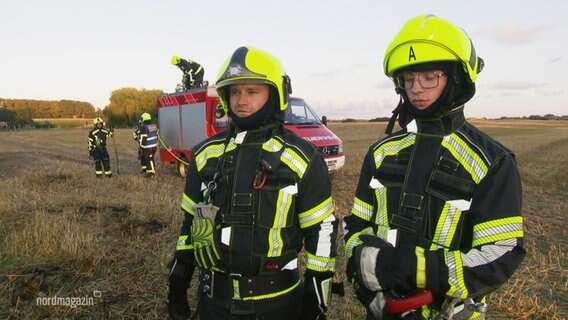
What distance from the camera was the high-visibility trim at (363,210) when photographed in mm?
2117

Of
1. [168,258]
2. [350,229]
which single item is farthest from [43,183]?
[350,229]

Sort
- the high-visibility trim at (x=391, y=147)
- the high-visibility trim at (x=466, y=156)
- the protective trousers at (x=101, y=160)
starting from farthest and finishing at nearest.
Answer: the protective trousers at (x=101, y=160), the high-visibility trim at (x=391, y=147), the high-visibility trim at (x=466, y=156)

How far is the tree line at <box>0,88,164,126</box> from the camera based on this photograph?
242 feet

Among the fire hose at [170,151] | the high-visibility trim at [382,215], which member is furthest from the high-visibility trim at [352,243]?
the fire hose at [170,151]

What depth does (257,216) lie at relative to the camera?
2.36 metres

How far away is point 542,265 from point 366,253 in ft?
12.8

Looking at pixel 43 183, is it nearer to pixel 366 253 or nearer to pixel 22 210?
pixel 22 210

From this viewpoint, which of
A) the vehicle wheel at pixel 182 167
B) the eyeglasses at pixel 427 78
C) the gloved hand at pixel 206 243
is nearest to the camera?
the eyeglasses at pixel 427 78

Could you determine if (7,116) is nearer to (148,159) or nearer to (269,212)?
(148,159)

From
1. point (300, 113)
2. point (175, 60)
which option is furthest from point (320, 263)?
point (175, 60)

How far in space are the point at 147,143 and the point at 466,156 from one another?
12438mm

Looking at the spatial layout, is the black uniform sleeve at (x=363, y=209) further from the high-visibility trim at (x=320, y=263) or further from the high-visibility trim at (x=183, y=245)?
the high-visibility trim at (x=183, y=245)

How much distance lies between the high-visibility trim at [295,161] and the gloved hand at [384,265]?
2.23ft

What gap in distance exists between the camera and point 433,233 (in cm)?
188
